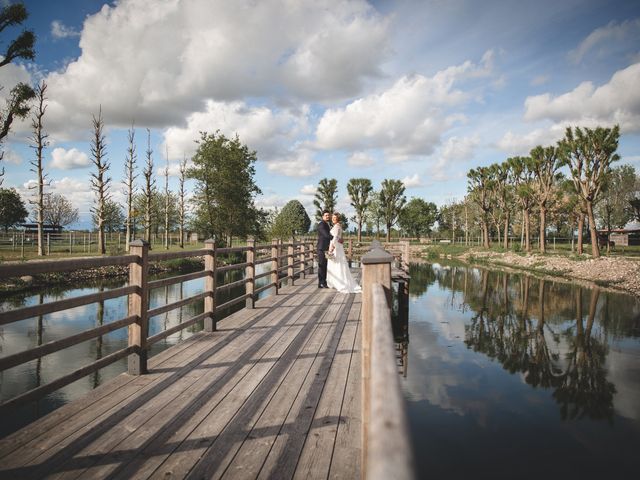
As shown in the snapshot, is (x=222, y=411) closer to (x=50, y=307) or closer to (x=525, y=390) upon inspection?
(x=50, y=307)

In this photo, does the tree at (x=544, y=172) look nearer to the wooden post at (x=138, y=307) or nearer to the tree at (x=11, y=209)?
the wooden post at (x=138, y=307)

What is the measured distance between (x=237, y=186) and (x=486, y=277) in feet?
66.3

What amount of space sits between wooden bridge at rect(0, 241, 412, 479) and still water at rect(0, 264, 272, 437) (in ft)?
A: 6.26

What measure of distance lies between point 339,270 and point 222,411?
7.82m

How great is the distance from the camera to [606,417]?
6.50 meters

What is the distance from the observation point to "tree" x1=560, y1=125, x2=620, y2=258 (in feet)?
76.9

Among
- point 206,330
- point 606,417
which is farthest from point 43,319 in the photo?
point 606,417

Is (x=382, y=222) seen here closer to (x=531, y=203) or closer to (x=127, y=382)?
(x=531, y=203)

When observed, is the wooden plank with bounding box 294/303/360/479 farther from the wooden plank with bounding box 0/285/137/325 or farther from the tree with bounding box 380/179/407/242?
the tree with bounding box 380/179/407/242

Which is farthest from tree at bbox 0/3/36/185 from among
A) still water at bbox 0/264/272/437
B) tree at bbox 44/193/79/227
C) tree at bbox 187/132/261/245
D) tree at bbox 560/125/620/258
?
tree at bbox 44/193/79/227

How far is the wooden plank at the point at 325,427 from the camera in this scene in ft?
8.48

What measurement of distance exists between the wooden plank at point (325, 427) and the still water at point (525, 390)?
1.98 m

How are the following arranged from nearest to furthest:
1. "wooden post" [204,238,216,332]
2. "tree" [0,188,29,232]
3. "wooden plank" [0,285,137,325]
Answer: "wooden plank" [0,285,137,325] → "wooden post" [204,238,216,332] → "tree" [0,188,29,232]

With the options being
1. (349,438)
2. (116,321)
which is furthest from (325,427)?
(116,321)
